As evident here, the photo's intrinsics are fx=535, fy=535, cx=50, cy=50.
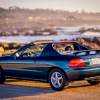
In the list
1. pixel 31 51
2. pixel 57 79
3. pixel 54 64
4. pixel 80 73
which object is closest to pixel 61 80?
pixel 57 79

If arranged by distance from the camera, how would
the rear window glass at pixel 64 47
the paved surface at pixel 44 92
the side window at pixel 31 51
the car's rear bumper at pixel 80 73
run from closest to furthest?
the paved surface at pixel 44 92
the car's rear bumper at pixel 80 73
the rear window glass at pixel 64 47
the side window at pixel 31 51

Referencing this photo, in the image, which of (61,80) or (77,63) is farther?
(61,80)

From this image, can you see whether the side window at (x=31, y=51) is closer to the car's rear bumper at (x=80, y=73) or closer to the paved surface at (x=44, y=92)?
the paved surface at (x=44, y=92)

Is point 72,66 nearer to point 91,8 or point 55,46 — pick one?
point 55,46

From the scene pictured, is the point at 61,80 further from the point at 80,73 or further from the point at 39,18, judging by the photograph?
the point at 39,18

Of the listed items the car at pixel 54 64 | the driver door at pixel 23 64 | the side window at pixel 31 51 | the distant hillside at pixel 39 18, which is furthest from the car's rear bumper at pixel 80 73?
the distant hillside at pixel 39 18

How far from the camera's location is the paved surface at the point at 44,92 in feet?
42.2

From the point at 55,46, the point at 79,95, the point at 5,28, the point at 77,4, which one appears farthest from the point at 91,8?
the point at 79,95

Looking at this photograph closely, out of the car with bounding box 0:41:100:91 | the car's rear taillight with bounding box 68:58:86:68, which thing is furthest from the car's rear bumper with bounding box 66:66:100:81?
the car's rear taillight with bounding box 68:58:86:68

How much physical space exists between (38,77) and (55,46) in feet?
3.19

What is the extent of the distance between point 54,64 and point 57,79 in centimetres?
41

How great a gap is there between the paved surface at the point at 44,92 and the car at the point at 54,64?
28 cm

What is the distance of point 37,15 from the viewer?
29.6 metres

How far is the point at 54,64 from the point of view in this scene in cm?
1405
